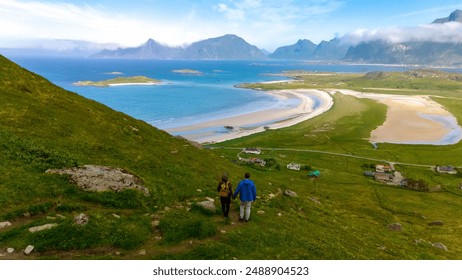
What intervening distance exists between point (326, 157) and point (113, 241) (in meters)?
112

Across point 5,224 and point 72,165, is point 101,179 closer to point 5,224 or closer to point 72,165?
point 72,165

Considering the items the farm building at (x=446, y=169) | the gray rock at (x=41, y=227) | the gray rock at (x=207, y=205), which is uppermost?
the gray rock at (x=41, y=227)

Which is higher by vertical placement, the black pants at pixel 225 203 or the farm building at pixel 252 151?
the black pants at pixel 225 203

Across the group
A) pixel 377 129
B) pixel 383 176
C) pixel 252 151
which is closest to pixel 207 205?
pixel 383 176

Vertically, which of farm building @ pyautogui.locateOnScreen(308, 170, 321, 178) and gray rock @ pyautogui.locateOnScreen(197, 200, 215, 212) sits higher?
gray rock @ pyautogui.locateOnScreen(197, 200, 215, 212)

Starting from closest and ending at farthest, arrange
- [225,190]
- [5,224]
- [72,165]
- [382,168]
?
[5,224]
[225,190]
[72,165]
[382,168]

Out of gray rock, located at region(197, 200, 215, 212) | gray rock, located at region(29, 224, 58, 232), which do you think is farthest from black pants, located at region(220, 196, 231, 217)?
gray rock, located at region(29, 224, 58, 232)

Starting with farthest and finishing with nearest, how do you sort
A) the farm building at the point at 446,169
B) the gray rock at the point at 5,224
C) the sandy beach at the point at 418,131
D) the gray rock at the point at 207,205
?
the sandy beach at the point at 418,131 → the farm building at the point at 446,169 → the gray rock at the point at 207,205 → the gray rock at the point at 5,224

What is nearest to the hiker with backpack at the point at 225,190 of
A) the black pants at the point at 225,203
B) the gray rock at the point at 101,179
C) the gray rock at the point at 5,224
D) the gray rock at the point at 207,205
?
the black pants at the point at 225,203

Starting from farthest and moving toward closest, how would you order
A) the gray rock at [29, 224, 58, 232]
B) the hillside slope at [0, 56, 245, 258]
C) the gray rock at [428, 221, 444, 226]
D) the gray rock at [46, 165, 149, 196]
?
1. the gray rock at [428, 221, 444, 226]
2. the gray rock at [46, 165, 149, 196]
3. the hillside slope at [0, 56, 245, 258]
4. the gray rock at [29, 224, 58, 232]

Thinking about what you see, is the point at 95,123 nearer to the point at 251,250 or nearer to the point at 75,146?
the point at 75,146

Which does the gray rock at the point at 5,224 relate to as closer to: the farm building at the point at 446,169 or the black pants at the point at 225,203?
the black pants at the point at 225,203

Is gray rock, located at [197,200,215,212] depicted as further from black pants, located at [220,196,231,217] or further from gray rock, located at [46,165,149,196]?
gray rock, located at [46,165,149,196]

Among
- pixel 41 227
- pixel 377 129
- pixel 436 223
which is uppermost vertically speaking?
pixel 41 227
